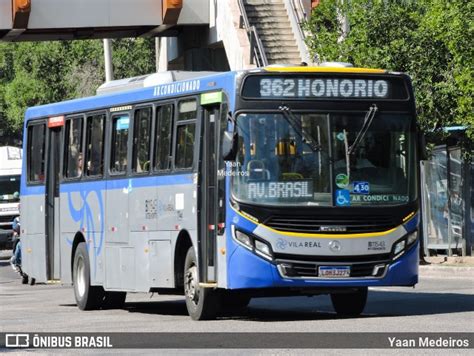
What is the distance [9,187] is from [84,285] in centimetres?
3057

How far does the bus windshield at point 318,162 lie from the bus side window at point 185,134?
1.31 meters

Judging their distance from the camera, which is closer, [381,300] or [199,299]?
[199,299]

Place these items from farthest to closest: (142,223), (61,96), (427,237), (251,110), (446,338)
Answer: (61,96), (427,237), (142,223), (251,110), (446,338)

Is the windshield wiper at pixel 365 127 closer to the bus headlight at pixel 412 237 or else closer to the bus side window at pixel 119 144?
the bus headlight at pixel 412 237

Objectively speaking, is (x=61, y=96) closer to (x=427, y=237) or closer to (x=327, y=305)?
(x=427, y=237)

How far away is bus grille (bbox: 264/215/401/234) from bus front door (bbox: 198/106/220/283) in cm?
91

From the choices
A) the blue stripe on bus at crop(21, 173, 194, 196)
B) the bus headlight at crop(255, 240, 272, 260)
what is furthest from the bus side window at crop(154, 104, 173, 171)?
the bus headlight at crop(255, 240, 272, 260)

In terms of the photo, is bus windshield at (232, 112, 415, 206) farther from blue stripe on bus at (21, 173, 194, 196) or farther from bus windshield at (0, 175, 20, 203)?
bus windshield at (0, 175, 20, 203)

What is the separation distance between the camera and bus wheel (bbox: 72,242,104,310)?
22047mm

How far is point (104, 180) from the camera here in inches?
848

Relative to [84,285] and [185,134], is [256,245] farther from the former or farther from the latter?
[84,285]

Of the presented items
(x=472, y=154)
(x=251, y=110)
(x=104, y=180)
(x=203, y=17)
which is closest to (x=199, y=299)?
(x=251, y=110)

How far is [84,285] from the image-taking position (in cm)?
2225

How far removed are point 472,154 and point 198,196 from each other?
15392mm
